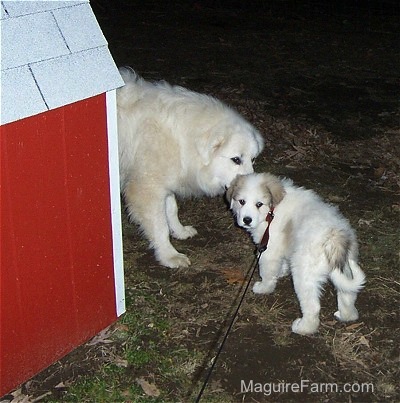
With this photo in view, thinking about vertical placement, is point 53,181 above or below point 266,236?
above

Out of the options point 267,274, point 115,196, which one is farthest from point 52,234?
point 267,274

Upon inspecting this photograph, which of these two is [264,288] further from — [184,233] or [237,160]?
[184,233]

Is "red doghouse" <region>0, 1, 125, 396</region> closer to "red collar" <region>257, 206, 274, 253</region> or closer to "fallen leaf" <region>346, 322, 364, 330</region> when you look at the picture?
"red collar" <region>257, 206, 274, 253</region>

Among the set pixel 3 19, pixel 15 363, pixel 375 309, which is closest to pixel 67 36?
pixel 3 19

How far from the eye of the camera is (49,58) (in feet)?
11.2

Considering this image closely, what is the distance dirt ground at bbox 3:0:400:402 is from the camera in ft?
13.6

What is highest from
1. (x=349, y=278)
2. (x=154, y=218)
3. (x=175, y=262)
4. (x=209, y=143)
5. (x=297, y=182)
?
(x=209, y=143)

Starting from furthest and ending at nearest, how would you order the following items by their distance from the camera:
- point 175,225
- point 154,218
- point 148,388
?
point 175,225
point 154,218
point 148,388

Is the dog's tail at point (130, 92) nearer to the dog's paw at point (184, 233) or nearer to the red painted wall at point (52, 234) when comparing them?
the red painted wall at point (52, 234)

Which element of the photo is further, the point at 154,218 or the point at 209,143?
the point at 154,218

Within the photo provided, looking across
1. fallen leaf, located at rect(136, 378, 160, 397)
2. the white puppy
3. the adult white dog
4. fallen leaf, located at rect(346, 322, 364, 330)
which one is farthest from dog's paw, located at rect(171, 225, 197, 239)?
fallen leaf, located at rect(136, 378, 160, 397)

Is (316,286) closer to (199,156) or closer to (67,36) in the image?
(199,156)

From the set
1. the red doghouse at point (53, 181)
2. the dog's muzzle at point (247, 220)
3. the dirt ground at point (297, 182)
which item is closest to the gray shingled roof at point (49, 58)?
the red doghouse at point (53, 181)
